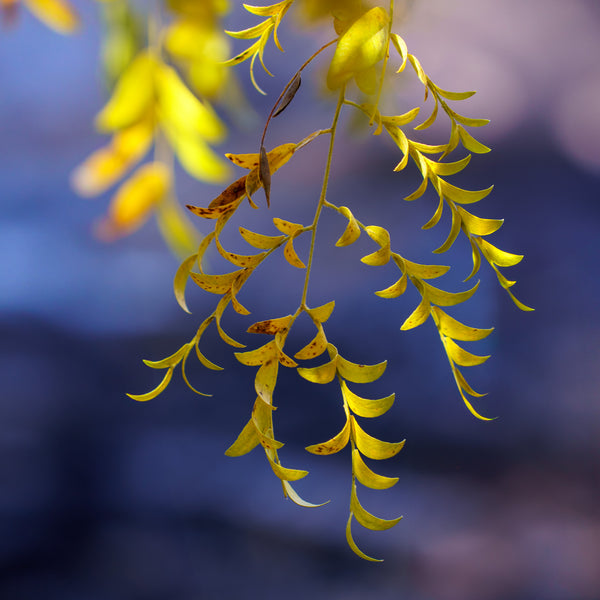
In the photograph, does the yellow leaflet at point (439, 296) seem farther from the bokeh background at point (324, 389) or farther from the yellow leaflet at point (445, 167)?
the bokeh background at point (324, 389)

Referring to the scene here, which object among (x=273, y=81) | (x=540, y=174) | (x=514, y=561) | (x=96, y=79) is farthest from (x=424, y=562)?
(x=96, y=79)

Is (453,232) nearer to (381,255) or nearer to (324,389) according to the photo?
(381,255)

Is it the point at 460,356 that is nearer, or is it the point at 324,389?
the point at 460,356

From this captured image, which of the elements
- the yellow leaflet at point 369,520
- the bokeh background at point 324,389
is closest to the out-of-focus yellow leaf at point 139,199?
the yellow leaflet at point 369,520

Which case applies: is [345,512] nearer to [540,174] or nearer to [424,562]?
[424,562]

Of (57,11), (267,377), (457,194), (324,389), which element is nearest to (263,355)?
(267,377)

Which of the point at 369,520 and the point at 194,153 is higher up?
the point at 194,153

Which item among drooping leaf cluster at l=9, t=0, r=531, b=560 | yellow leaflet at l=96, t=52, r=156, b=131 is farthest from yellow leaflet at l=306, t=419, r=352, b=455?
yellow leaflet at l=96, t=52, r=156, b=131

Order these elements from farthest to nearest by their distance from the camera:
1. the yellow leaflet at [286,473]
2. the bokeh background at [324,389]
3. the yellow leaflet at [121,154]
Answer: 1. the bokeh background at [324,389]
2. the yellow leaflet at [121,154]
3. the yellow leaflet at [286,473]
